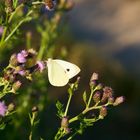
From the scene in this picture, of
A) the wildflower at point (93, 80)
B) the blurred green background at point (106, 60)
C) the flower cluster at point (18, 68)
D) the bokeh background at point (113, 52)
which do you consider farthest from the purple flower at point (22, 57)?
the bokeh background at point (113, 52)

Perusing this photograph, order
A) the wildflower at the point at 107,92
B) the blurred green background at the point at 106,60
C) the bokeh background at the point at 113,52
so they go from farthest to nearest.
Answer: the bokeh background at the point at 113,52
the blurred green background at the point at 106,60
the wildflower at the point at 107,92

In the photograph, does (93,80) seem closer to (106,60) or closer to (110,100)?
(110,100)

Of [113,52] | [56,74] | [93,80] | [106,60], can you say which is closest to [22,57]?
[56,74]

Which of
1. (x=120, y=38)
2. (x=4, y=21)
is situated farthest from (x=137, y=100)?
(x=4, y=21)

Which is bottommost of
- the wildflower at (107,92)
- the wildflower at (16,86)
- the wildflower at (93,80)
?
the wildflower at (107,92)

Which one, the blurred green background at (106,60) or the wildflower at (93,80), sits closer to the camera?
the wildflower at (93,80)

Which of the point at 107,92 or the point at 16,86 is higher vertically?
the point at 16,86

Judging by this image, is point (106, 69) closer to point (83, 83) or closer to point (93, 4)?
point (83, 83)

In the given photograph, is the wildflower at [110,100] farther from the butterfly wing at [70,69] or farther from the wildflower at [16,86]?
the wildflower at [16,86]
